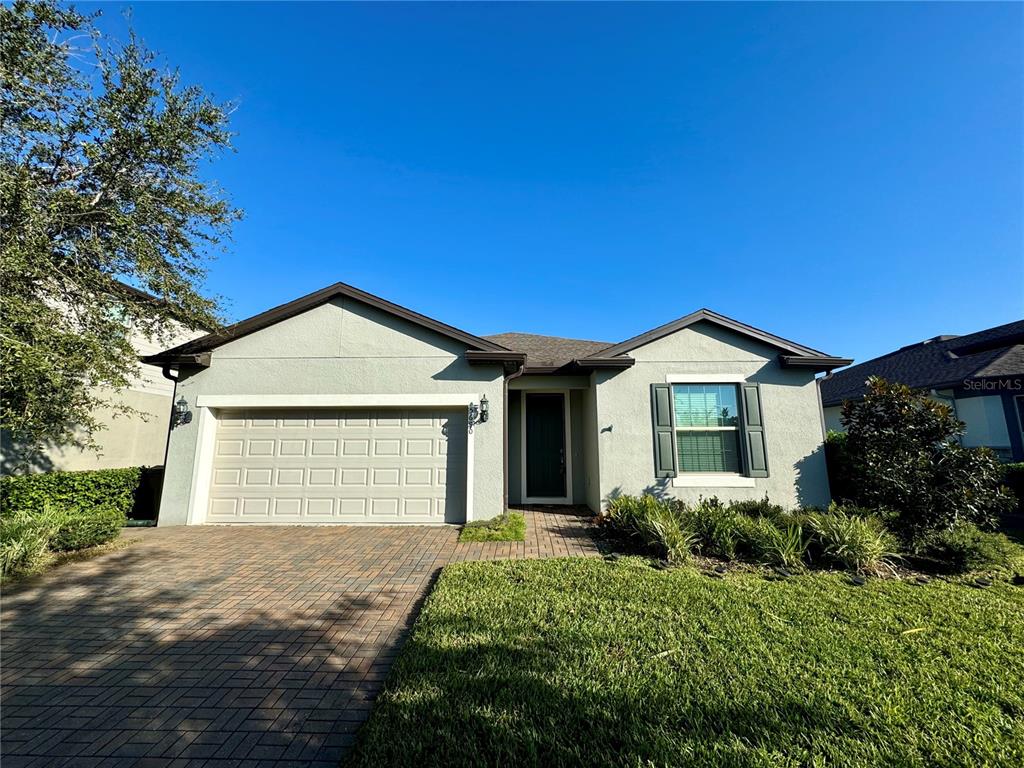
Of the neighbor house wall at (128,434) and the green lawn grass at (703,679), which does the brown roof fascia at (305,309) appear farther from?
the green lawn grass at (703,679)

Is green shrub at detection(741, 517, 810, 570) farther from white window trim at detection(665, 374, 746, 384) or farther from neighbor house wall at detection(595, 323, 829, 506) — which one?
white window trim at detection(665, 374, 746, 384)

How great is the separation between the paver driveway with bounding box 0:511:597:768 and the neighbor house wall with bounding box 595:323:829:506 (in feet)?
9.31

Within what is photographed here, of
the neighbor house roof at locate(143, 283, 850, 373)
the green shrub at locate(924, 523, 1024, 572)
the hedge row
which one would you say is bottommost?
the green shrub at locate(924, 523, 1024, 572)

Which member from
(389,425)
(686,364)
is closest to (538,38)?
(686,364)

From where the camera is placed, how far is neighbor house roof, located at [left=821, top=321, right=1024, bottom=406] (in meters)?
12.9

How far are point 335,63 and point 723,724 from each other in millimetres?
12359

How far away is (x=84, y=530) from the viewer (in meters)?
6.14

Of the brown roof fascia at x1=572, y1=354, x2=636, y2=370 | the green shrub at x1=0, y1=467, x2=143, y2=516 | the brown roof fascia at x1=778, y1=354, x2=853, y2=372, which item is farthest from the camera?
the brown roof fascia at x1=572, y1=354, x2=636, y2=370

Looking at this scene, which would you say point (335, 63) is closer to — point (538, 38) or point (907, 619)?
point (538, 38)

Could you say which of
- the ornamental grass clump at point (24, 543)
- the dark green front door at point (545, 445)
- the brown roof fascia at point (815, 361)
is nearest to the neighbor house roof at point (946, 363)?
the brown roof fascia at point (815, 361)

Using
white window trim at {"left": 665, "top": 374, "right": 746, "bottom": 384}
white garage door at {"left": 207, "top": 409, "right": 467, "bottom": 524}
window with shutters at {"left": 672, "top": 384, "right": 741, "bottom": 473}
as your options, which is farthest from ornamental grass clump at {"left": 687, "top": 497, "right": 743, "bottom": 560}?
white garage door at {"left": 207, "top": 409, "right": 467, "bottom": 524}

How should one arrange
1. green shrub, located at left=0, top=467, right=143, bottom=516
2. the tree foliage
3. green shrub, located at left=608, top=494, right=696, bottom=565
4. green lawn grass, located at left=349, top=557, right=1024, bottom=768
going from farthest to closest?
green shrub, located at left=0, top=467, right=143, bottom=516 < the tree foliage < green shrub, located at left=608, top=494, right=696, bottom=565 < green lawn grass, located at left=349, top=557, right=1024, bottom=768

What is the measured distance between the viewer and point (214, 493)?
837 cm

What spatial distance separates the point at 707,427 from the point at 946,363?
43.5 feet
